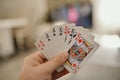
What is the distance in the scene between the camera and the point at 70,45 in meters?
0.75

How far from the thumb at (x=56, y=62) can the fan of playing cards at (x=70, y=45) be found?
0.02 meters

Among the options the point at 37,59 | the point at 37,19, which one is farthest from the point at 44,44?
the point at 37,19

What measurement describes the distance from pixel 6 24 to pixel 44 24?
1325 mm

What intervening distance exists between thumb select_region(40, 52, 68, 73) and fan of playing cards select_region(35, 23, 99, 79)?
21 mm

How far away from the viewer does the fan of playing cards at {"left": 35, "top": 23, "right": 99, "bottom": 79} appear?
0.72 meters

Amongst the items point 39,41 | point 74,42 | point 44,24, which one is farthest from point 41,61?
point 44,24

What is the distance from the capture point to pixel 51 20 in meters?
5.79

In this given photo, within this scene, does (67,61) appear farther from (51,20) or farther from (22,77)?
(51,20)

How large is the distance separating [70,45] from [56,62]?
90 millimetres

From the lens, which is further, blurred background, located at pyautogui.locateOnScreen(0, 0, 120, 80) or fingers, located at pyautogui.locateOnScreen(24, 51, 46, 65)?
blurred background, located at pyautogui.locateOnScreen(0, 0, 120, 80)

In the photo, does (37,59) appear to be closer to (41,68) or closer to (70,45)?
(41,68)

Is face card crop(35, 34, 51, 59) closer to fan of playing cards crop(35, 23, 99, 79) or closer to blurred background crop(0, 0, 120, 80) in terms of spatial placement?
fan of playing cards crop(35, 23, 99, 79)

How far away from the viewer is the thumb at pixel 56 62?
2.41 feet

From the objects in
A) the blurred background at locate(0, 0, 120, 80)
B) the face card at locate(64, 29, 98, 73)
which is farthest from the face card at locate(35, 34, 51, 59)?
the blurred background at locate(0, 0, 120, 80)
